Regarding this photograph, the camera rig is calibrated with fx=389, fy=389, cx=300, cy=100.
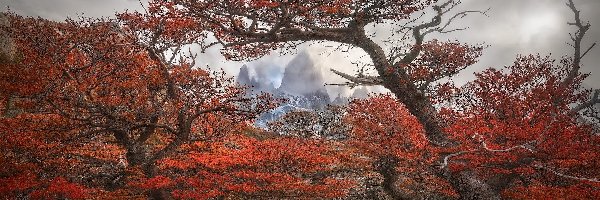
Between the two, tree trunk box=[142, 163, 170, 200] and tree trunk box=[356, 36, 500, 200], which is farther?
tree trunk box=[142, 163, 170, 200]

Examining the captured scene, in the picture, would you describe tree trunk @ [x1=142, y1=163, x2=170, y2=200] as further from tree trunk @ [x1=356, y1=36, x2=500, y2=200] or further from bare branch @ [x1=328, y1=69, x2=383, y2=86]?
tree trunk @ [x1=356, y1=36, x2=500, y2=200]

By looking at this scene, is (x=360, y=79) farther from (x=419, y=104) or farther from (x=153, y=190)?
(x=153, y=190)

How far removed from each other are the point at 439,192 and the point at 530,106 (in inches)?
283

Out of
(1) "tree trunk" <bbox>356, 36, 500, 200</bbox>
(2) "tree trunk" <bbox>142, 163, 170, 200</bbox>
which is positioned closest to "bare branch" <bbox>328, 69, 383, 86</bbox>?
(1) "tree trunk" <bbox>356, 36, 500, 200</bbox>

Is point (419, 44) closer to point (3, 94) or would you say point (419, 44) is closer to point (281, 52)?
point (281, 52)

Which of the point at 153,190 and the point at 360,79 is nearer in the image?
the point at 360,79

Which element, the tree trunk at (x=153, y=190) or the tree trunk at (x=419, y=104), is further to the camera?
the tree trunk at (x=153, y=190)

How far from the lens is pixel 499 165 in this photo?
45.9ft

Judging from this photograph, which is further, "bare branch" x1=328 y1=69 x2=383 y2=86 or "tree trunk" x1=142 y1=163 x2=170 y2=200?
"tree trunk" x1=142 y1=163 x2=170 y2=200

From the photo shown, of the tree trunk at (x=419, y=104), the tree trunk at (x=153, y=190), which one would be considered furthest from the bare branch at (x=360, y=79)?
the tree trunk at (x=153, y=190)

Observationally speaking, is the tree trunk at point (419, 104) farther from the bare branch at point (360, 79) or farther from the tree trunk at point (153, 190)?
the tree trunk at point (153, 190)

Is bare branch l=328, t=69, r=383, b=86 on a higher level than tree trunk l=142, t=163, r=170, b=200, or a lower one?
higher

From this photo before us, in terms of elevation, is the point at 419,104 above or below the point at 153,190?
above

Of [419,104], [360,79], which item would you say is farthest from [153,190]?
[419,104]
